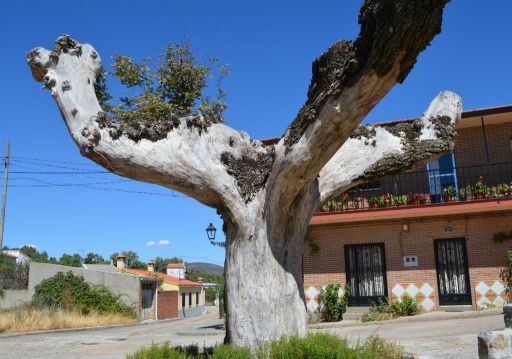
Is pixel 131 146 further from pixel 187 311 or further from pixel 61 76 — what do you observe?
pixel 187 311

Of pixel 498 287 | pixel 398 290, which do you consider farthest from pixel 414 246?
pixel 498 287

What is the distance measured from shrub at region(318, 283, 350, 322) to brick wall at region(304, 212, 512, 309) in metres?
0.50

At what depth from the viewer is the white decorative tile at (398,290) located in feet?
59.1

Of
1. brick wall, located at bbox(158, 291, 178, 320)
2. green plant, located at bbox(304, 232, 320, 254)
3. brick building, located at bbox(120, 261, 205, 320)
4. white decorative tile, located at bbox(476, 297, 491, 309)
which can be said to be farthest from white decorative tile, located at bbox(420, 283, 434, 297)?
brick wall, located at bbox(158, 291, 178, 320)

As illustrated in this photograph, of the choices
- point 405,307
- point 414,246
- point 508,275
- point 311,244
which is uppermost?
point 311,244

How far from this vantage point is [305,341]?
5.42m

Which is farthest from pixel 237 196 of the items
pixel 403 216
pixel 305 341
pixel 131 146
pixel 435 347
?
pixel 403 216

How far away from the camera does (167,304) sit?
1567 inches

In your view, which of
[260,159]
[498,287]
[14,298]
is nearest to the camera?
[260,159]

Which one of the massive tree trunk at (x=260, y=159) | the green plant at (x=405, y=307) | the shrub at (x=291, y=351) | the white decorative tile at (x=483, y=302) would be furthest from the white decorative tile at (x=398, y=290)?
the shrub at (x=291, y=351)

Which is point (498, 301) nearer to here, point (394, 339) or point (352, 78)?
point (394, 339)

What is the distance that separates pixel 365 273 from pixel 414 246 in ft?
6.24

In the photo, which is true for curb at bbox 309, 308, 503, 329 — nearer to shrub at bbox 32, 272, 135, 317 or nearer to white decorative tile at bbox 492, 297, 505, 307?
white decorative tile at bbox 492, 297, 505, 307

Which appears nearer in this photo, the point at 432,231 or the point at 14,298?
the point at 432,231
